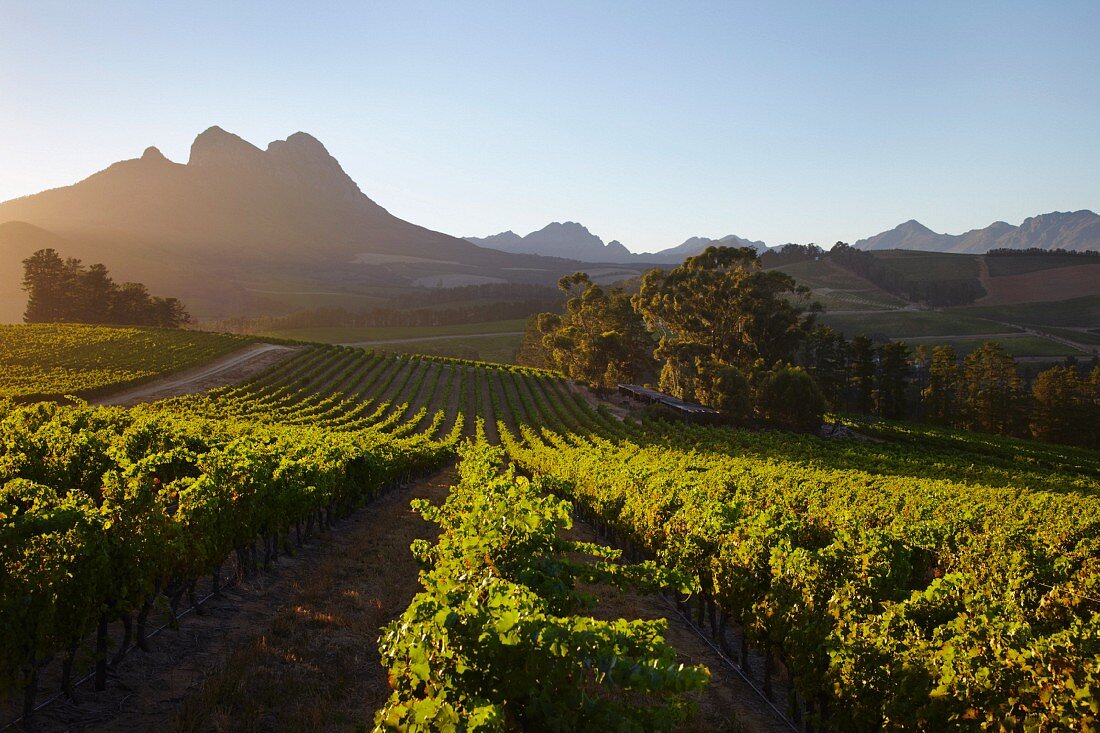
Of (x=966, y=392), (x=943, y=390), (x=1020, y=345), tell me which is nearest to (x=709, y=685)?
(x=943, y=390)

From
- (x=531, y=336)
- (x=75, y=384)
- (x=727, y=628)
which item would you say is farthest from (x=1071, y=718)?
(x=531, y=336)

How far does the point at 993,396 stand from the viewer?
78.4 meters

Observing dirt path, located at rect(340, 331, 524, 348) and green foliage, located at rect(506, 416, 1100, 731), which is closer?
green foliage, located at rect(506, 416, 1100, 731)

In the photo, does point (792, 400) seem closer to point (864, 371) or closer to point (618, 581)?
point (864, 371)

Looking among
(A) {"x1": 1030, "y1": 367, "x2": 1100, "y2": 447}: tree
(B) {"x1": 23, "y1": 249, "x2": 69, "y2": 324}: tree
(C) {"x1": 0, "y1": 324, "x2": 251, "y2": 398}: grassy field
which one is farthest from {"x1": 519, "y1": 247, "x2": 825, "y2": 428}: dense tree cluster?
(B) {"x1": 23, "y1": 249, "x2": 69, "y2": 324}: tree

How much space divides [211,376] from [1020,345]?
14830 centimetres

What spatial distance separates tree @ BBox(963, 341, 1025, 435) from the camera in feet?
258

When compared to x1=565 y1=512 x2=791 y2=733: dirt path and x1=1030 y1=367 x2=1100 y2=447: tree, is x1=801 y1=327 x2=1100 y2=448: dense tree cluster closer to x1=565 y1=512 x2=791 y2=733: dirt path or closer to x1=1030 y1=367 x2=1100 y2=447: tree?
x1=1030 y1=367 x2=1100 y2=447: tree

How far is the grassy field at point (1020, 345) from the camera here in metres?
125

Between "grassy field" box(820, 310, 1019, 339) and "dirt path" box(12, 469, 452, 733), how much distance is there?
482 feet

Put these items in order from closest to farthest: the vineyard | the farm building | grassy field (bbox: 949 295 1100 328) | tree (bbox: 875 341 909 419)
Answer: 1. the vineyard
2. the farm building
3. tree (bbox: 875 341 909 419)
4. grassy field (bbox: 949 295 1100 328)

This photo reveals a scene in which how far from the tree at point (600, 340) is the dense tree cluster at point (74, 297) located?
77.1 meters

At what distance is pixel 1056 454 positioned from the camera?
54750mm

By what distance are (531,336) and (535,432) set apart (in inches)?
2831
